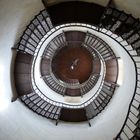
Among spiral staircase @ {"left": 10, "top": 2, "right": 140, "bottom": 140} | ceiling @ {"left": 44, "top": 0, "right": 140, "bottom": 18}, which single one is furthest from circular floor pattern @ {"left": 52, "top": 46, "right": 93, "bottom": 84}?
ceiling @ {"left": 44, "top": 0, "right": 140, "bottom": 18}

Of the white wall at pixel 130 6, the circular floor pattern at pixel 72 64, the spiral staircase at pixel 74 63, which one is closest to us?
the white wall at pixel 130 6

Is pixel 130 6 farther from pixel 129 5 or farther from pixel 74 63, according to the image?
pixel 74 63

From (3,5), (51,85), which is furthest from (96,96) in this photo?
(3,5)

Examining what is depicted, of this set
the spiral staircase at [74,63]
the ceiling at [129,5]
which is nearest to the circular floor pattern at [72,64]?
the spiral staircase at [74,63]

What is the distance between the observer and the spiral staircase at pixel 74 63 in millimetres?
6512

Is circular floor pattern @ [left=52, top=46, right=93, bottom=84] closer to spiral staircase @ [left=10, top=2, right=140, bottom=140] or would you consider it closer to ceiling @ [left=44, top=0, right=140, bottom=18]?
spiral staircase @ [left=10, top=2, right=140, bottom=140]

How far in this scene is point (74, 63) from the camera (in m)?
14.1

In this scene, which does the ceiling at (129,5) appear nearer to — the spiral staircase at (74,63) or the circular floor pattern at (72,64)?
the spiral staircase at (74,63)

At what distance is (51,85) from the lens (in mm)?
12773

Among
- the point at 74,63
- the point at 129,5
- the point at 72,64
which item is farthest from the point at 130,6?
the point at 72,64

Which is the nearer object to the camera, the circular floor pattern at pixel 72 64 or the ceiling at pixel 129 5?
the ceiling at pixel 129 5

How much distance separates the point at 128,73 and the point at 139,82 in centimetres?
105

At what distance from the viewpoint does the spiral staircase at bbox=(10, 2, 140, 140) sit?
21.4 feet

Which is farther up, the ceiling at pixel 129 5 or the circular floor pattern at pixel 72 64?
the ceiling at pixel 129 5
